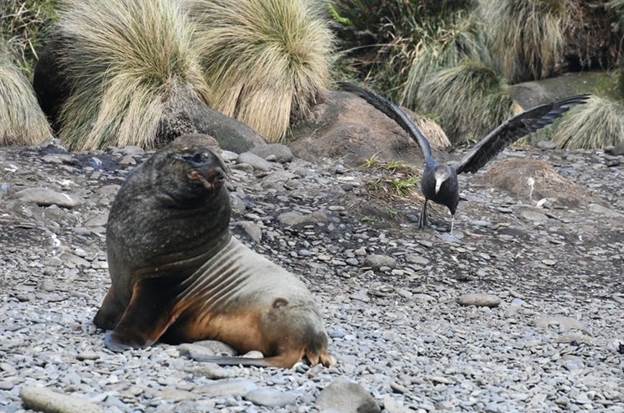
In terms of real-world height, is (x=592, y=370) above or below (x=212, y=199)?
below

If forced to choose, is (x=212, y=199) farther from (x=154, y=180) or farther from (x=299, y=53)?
(x=299, y=53)

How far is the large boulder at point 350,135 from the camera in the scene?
10016mm

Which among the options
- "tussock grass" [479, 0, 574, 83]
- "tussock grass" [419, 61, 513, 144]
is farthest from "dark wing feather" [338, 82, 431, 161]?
"tussock grass" [479, 0, 574, 83]

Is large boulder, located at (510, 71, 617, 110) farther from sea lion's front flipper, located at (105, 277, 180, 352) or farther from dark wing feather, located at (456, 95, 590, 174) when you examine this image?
sea lion's front flipper, located at (105, 277, 180, 352)

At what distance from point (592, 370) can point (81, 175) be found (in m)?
4.48

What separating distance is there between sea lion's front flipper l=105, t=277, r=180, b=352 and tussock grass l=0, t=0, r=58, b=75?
6.99m

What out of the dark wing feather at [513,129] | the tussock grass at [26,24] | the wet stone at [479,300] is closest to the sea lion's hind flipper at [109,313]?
the wet stone at [479,300]

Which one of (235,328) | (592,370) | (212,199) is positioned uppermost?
(212,199)

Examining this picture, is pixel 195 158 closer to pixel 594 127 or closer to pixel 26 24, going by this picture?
pixel 26 24

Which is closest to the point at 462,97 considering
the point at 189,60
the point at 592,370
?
the point at 189,60

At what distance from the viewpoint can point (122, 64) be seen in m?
10.1

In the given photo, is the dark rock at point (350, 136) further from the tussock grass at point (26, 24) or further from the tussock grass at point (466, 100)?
the tussock grass at point (26, 24)

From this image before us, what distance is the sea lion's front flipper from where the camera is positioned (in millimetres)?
4477

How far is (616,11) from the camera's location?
13047 mm
